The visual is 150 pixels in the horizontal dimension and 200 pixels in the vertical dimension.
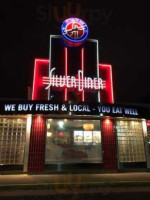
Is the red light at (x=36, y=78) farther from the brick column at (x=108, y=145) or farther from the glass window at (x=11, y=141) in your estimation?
the brick column at (x=108, y=145)

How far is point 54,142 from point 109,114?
4.12 meters

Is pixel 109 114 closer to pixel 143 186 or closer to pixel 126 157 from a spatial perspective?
pixel 126 157

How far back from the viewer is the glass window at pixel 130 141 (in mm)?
13719

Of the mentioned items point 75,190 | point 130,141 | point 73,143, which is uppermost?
point 130,141

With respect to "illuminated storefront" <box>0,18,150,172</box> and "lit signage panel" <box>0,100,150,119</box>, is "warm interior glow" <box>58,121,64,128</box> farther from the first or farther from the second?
"lit signage panel" <box>0,100,150,119</box>

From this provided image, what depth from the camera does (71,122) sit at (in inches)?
544

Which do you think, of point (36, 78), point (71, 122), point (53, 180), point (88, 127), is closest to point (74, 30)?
point (36, 78)

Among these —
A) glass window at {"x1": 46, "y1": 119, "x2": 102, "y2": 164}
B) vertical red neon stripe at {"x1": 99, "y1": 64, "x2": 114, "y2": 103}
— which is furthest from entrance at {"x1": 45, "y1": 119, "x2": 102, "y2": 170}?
vertical red neon stripe at {"x1": 99, "y1": 64, "x2": 114, "y2": 103}

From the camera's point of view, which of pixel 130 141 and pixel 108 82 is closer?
pixel 130 141

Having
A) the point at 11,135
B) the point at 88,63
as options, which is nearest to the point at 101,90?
the point at 88,63

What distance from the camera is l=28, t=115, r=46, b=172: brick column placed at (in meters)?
12.3

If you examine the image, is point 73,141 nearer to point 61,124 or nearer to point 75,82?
point 61,124

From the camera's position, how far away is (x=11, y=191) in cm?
861

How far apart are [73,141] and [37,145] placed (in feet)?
8.26
